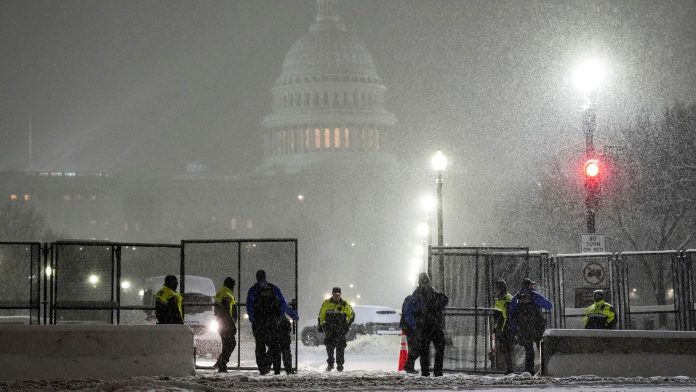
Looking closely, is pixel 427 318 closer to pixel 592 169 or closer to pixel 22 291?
pixel 592 169

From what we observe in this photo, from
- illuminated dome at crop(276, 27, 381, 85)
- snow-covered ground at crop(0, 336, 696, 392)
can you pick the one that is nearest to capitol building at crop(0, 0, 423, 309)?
illuminated dome at crop(276, 27, 381, 85)

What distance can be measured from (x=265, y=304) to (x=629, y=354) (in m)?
5.62

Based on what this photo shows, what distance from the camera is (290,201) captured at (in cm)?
17800

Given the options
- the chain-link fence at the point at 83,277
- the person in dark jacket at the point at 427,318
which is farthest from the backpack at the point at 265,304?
the chain-link fence at the point at 83,277

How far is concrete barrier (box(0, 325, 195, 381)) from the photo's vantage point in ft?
67.3

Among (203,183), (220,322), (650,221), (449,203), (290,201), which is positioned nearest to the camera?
(220,322)

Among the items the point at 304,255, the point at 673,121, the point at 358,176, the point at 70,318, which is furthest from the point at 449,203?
the point at 70,318

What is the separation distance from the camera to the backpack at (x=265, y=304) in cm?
2333

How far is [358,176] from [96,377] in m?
158

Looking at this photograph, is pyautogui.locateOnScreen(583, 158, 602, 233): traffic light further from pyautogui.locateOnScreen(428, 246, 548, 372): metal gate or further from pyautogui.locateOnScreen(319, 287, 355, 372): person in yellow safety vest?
pyautogui.locateOnScreen(319, 287, 355, 372): person in yellow safety vest

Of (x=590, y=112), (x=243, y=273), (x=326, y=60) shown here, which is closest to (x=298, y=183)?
(x=326, y=60)

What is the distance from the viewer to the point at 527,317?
2344 cm

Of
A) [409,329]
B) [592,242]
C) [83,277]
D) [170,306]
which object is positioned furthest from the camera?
[592,242]

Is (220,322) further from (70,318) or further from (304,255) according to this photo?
(304,255)
